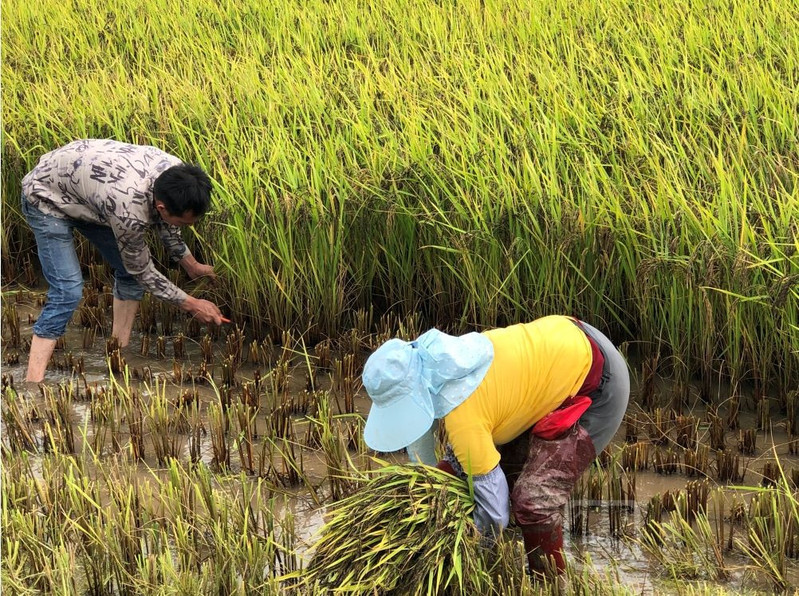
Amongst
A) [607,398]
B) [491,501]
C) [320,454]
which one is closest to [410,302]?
[320,454]

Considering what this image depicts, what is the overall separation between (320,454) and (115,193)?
1.24 metres

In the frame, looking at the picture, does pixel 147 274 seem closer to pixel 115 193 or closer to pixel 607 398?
pixel 115 193

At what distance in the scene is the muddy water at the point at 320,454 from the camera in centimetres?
284

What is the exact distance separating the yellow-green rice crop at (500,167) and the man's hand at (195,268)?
0.25 feet

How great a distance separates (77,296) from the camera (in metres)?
4.09

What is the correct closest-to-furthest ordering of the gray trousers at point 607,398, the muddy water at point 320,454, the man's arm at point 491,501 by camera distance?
the man's arm at point 491,501, the gray trousers at point 607,398, the muddy water at point 320,454

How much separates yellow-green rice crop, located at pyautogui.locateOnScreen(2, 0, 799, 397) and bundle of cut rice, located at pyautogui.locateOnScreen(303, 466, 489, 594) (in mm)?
1324

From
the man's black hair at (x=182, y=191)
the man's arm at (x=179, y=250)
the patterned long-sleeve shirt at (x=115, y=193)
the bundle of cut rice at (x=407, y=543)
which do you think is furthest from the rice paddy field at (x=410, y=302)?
the man's black hair at (x=182, y=191)

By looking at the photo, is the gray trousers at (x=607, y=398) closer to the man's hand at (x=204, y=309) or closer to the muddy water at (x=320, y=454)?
the muddy water at (x=320, y=454)

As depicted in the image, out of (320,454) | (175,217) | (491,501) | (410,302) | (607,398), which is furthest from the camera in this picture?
(410,302)

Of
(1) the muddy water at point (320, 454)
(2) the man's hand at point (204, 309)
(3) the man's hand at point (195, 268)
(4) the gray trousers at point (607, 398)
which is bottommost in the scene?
(1) the muddy water at point (320, 454)

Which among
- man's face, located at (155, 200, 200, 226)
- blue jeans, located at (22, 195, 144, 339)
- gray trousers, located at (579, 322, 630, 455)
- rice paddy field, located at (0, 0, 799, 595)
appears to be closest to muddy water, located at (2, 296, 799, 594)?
rice paddy field, located at (0, 0, 799, 595)

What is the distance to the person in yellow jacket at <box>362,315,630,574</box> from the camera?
7.98ft

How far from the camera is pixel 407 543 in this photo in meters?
2.50
